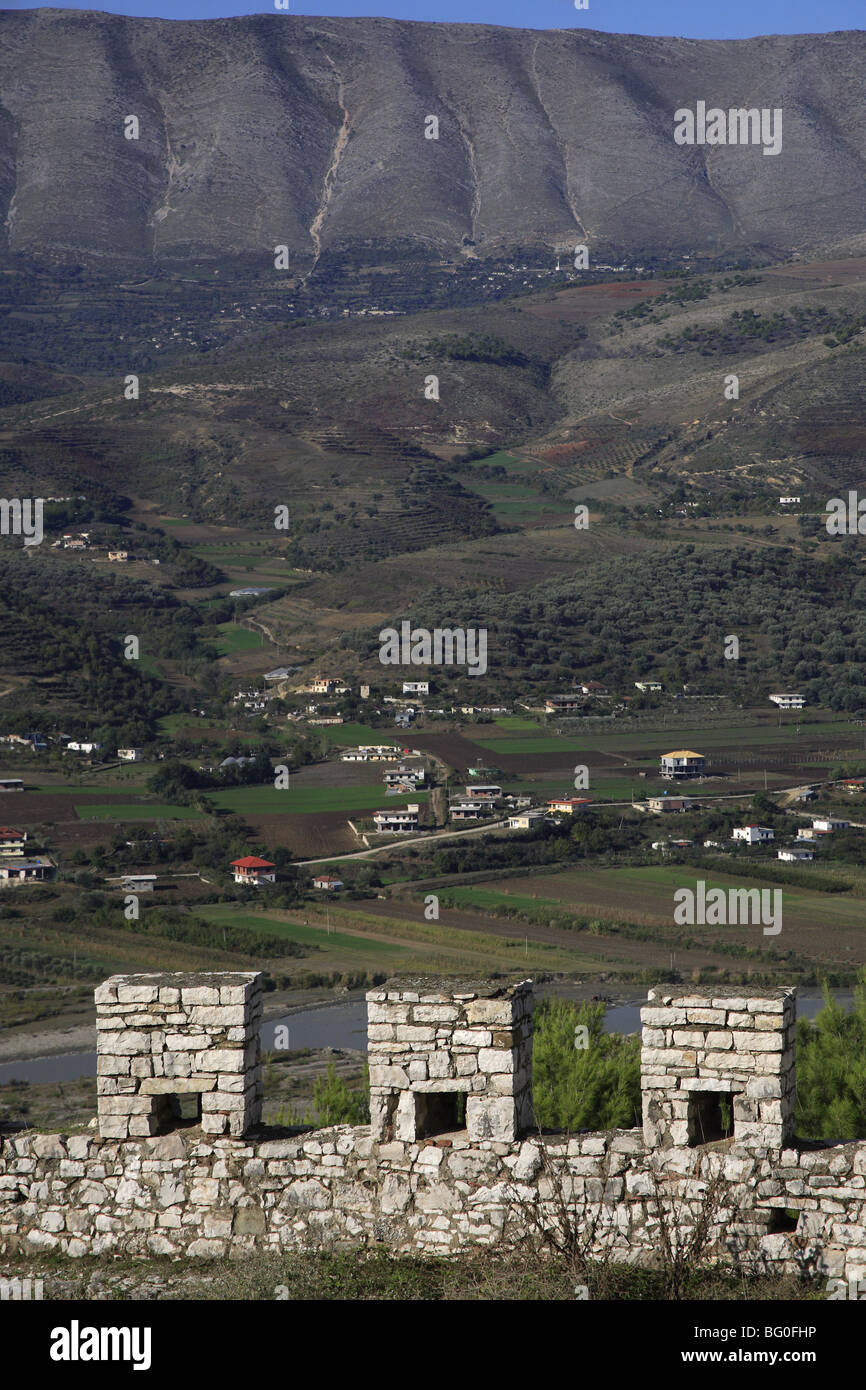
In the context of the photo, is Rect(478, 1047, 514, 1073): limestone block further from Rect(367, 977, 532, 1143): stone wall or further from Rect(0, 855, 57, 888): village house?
Rect(0, 855, 57, 888): village house

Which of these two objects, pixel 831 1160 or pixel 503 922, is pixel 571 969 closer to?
pixel 503 922

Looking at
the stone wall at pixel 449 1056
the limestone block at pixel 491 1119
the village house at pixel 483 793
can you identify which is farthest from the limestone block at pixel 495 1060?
the village house at pixel 483 793

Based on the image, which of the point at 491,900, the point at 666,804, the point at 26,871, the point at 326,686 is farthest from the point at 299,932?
the point at 326,686

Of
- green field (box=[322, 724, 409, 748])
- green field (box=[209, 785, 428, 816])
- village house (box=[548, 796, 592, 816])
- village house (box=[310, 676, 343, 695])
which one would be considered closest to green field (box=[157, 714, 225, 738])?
green field (box=[322, 724, 409, 748])

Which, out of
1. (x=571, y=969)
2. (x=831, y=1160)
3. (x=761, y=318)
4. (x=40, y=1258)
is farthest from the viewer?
(x=761, y=318)

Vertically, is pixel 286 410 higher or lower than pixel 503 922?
higher

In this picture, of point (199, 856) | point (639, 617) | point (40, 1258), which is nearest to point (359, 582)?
point (639, 617)

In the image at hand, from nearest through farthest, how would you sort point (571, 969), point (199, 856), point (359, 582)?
point (571, 969), point (199, 856), point (359, 582)
